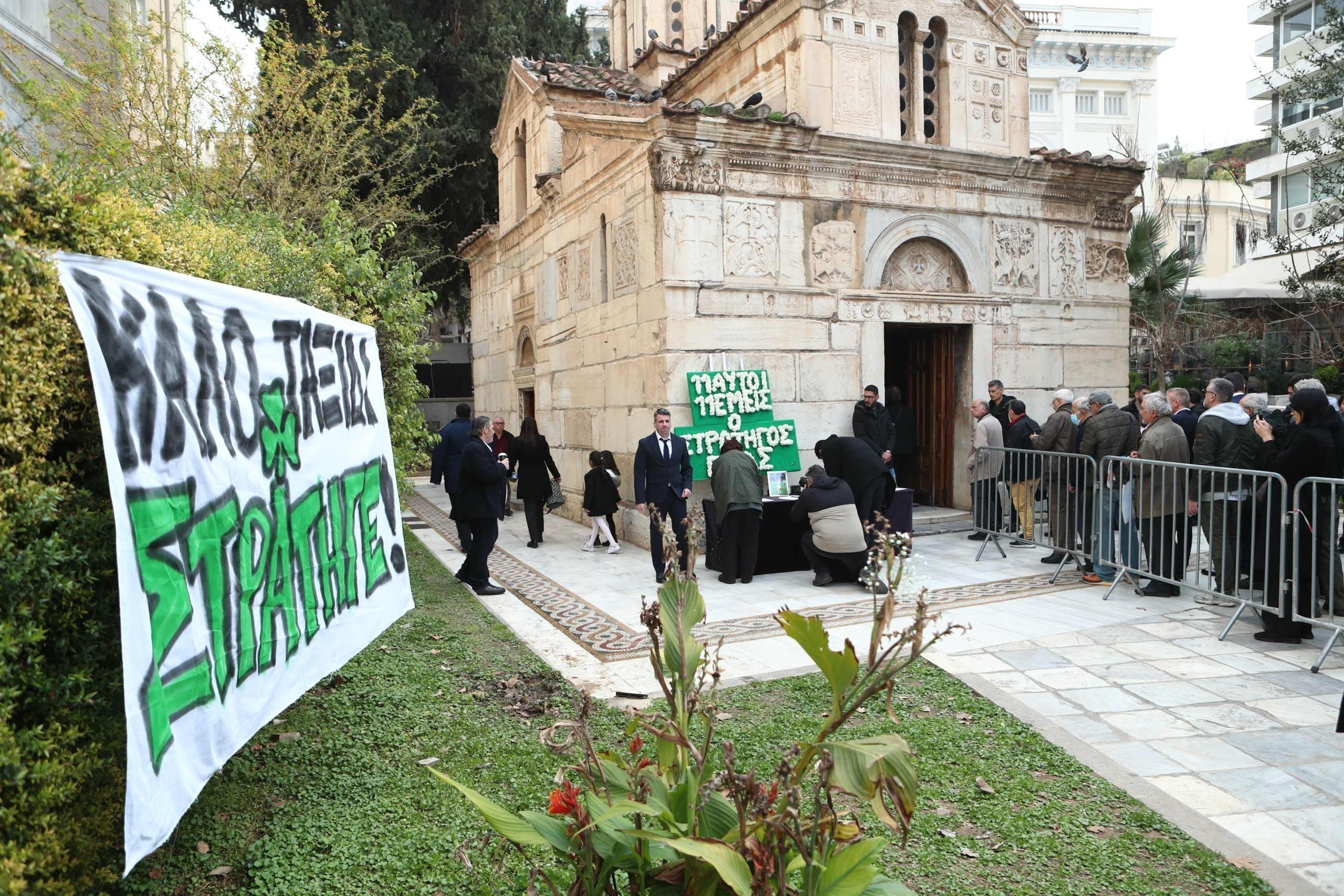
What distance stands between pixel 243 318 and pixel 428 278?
22.2m

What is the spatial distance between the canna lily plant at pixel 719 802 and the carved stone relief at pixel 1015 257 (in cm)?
1150

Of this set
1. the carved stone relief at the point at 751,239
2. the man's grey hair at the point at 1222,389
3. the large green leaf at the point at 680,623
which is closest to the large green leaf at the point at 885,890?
the large green leaf at the point at 680,623

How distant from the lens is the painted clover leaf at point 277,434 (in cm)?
414

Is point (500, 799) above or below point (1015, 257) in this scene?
below

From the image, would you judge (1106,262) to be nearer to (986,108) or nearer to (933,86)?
(986,108)

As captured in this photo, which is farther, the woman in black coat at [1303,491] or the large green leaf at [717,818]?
the woman in black coat at [1303,491]

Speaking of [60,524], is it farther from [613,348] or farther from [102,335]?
[613,348]

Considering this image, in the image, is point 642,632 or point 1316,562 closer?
point 1316,562

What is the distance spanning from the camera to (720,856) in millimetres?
2244

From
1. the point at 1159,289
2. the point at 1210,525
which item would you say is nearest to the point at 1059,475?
the point at 1210,525

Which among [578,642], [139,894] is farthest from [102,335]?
[578,642]

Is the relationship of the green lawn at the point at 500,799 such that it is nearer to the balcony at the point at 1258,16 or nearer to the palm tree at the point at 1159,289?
the palm tree at the point at 1159,289

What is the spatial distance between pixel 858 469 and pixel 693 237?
362 cm

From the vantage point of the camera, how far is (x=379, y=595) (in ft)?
17.8
